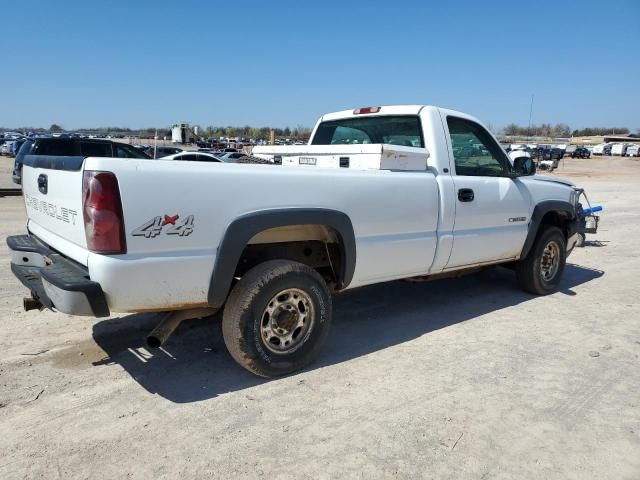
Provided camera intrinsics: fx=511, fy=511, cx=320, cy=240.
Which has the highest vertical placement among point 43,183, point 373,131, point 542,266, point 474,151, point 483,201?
point 373,131

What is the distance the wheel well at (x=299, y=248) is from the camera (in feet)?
12.1

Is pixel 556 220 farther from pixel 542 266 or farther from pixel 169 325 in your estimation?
pixel 169 325

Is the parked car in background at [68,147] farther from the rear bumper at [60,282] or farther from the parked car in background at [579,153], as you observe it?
the parked car in background at [579,153]

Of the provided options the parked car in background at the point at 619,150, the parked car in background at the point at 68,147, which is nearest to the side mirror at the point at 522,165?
the parked car in background at the point at 68,147

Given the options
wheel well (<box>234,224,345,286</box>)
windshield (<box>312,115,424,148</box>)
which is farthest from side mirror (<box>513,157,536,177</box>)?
wheel well (<box>234,224,345,286</box>)

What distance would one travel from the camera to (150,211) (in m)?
2.88

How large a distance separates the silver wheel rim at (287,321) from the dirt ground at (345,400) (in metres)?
0.26

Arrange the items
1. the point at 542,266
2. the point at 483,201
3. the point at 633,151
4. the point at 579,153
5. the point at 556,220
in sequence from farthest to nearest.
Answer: the point at 633,151, the point at 579,153, the point at 556,220, the point at 542,266, the point at 483,201

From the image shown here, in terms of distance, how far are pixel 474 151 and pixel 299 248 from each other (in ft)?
7.11

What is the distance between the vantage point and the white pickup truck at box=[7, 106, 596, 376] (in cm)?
287

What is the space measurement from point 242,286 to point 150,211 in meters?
0.81

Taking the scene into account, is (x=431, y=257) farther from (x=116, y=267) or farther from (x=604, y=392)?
(x=116, y=267)

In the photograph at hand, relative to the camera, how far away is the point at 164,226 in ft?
9.64

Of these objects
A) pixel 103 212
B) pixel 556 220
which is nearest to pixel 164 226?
pixel 103 212
